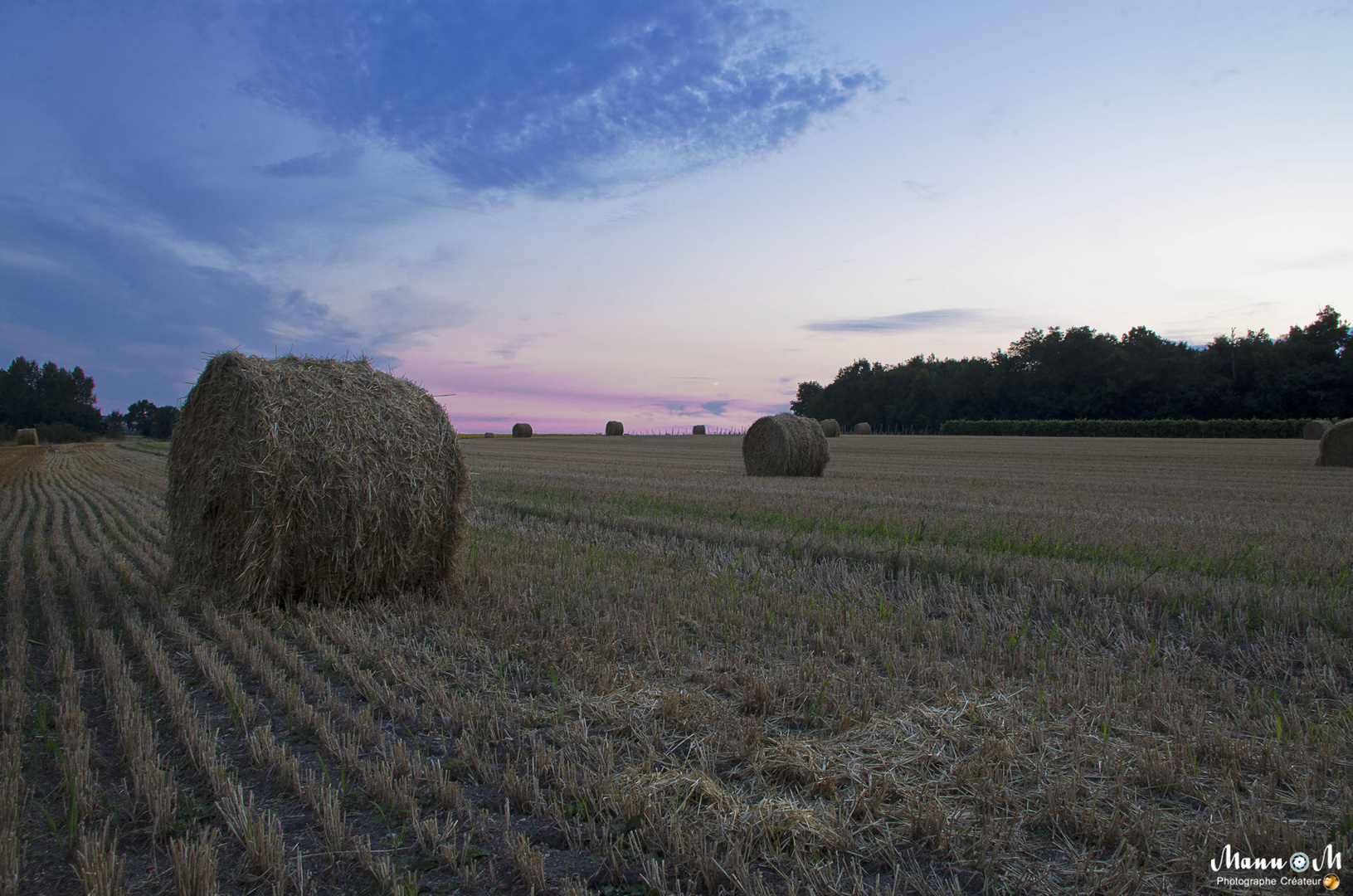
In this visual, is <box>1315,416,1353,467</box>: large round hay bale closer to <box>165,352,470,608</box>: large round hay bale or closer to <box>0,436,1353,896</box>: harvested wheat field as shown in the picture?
<box>0,436,1353,896</box>: harvested wheat field

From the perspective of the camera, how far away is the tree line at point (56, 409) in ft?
243

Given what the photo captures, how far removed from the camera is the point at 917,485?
13.9m

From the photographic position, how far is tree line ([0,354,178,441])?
7394cm

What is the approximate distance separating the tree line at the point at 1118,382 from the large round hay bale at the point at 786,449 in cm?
5372

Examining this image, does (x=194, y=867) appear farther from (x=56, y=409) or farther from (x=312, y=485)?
(x=56, y=409)

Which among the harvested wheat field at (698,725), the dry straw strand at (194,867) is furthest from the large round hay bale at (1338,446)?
the dry straw strand at (194,867)

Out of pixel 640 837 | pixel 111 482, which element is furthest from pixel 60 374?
pixel 640 837

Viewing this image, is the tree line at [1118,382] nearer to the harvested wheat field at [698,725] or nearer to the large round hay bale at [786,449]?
the large round hay bale at [786,449]

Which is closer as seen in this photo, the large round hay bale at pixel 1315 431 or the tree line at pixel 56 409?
the large round hay bale at pixel 1315 431

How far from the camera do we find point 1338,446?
19.0 m

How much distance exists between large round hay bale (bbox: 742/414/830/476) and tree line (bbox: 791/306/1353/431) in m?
53.7
